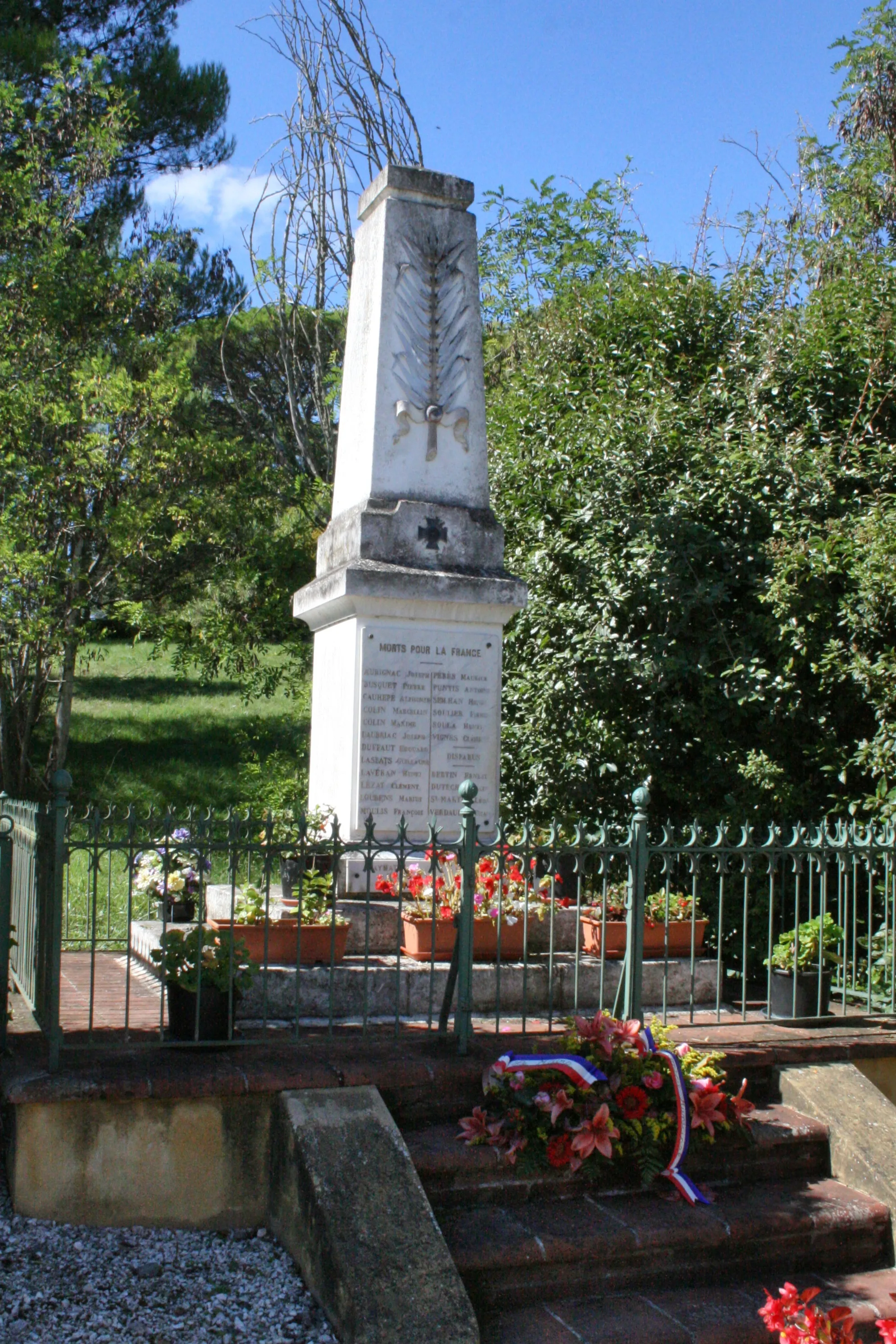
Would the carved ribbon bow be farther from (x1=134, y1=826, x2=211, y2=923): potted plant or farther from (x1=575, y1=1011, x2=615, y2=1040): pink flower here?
(x1=575, y1=1011, x2=615, y2=1040): pink flower

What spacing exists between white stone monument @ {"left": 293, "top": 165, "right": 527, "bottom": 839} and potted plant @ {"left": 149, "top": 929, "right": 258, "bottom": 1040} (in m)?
1.92

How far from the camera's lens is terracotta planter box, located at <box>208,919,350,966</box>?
19.3ft

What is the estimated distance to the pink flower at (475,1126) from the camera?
469 centimetres

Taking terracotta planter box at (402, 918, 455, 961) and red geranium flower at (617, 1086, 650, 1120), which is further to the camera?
terracotta planter box at (402, 918, 455, 961)

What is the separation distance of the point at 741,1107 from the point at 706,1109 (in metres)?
0.19

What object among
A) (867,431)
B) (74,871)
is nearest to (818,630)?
(867,431)

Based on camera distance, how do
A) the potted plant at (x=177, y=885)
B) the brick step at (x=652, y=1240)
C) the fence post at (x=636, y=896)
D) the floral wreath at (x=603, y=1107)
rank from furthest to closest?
the potted plant at (x=177, y=885) < the fence post at (x=636, y=896) < the floral wreath at (x=603, y=1107) < the brick step at (x=652, y=1240)

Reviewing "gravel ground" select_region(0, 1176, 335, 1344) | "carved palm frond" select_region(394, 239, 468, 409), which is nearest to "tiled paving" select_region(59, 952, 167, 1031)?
"gravel ground" select_region(0, 1176, 335, 1344)

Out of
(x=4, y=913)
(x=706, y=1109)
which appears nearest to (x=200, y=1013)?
(x=4, y=913)

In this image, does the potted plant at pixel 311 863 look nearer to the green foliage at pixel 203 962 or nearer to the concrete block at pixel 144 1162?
the green foliage at pixel 203 962

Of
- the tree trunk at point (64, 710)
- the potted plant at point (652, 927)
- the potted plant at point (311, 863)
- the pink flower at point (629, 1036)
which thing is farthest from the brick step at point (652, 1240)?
the tree trunk at point (64, 710)

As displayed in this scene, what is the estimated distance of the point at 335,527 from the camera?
7.73 m

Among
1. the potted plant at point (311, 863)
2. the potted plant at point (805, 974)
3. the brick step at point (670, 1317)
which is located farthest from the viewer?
the potted plant at point (311, 863)

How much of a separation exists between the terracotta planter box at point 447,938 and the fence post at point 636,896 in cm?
87
